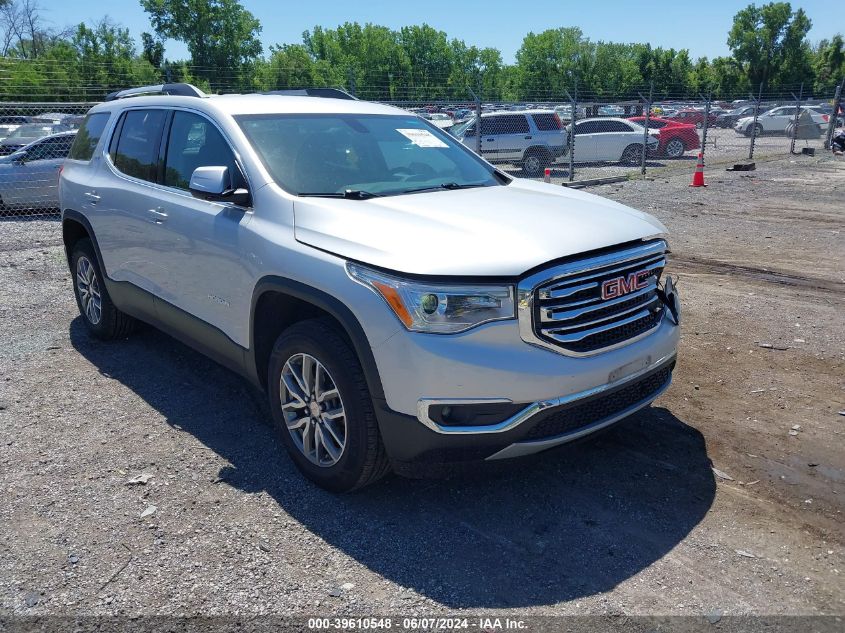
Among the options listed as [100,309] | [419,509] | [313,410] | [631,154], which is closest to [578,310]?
[419,509]

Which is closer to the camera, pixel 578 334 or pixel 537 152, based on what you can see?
pixel 578 334

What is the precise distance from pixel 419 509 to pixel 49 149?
500 inches

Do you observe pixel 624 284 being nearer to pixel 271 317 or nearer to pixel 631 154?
pixel 271 317

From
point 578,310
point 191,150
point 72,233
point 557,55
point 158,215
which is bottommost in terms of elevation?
point 72,233

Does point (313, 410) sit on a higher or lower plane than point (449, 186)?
→ lower

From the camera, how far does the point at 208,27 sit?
67.9 metres

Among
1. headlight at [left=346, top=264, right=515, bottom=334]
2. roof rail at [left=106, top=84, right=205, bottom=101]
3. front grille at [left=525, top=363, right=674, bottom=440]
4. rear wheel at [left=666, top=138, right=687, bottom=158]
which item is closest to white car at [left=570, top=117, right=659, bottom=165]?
rear wheel at [left=666, top=138, right=687, bottom=158]

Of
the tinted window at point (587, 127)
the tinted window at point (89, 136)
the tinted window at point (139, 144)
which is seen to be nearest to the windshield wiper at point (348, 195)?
the tinted window at point (139, 144)

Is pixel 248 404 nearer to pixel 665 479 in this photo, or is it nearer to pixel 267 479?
pixel 267 479

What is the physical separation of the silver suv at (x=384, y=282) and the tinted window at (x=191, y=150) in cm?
2

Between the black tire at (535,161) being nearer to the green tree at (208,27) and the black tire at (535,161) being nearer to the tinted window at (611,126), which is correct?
the tinted window at (611,126)

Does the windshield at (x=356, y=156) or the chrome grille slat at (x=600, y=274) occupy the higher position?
the windshield at (x=356, y=156)

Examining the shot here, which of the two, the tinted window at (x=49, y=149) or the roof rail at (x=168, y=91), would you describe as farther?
the tinted window at (x=49, y=149)

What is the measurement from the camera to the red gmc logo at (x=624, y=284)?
3.29 metres
